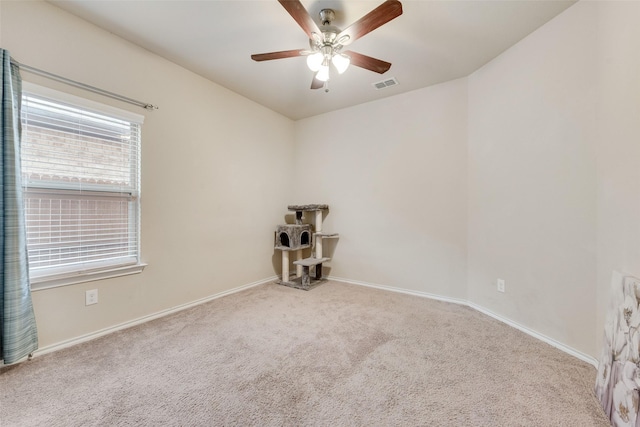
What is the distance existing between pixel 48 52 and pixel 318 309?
3.04 m

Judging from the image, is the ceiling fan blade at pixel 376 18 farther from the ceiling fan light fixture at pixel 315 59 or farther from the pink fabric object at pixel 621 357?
the pink fabric object at pixel 621 357

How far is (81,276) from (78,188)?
692 millimetres

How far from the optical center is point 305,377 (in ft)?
5.11

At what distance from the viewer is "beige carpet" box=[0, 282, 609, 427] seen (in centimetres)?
126

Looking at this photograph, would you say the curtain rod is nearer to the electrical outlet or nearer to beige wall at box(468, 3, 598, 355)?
the electrical outlet

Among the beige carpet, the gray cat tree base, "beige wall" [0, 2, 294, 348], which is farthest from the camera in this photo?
the gray cat tree base

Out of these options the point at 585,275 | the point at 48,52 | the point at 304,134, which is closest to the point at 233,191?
the point at 304,134

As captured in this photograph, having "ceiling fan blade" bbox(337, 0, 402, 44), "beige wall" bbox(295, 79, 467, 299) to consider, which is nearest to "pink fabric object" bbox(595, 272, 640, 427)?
"beige wall" bbox(295, 79, 467, 299)

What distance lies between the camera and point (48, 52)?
5.98 ft

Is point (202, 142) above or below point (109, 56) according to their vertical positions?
below

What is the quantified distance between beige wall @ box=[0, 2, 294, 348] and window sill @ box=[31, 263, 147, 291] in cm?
5

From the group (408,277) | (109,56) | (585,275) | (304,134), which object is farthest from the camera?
(304,134)

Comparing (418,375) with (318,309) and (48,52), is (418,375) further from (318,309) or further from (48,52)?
(48,52)

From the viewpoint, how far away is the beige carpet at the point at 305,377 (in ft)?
4.14
